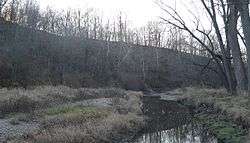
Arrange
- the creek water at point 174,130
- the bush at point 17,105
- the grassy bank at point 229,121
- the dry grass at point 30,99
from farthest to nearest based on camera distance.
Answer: the dry grass at point 30,99
the bush at point 17,105
the creek water at point 174,130
the grassy bank at point 229,121

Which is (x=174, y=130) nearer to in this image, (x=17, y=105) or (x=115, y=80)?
(x=17, y=105)

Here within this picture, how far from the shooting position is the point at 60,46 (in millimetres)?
70062

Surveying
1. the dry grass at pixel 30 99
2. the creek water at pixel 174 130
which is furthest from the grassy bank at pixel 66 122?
the creek water at pixel 174 130

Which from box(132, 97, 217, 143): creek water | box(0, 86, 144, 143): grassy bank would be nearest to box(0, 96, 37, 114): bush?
box(0, 86, 144, 143): grassy bank

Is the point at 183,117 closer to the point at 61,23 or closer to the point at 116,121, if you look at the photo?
the point at 116,121

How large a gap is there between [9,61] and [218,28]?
30.2 metres

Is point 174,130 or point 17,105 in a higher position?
point 17,105

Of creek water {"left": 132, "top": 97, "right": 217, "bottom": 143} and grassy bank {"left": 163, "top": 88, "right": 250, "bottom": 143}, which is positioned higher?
grassy bank {"left": 163, "top": 88, "right": 250, "bottom": 143}

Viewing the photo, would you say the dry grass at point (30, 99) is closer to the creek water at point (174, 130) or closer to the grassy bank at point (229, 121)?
the creek water at point (174, 130)

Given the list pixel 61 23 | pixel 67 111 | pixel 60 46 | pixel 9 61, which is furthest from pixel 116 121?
pixel 61 23

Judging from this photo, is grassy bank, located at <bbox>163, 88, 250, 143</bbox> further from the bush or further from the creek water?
the bush

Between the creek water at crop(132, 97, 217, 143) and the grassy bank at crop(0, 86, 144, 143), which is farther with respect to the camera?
the creek water at crop(132, 97, 217, 143)

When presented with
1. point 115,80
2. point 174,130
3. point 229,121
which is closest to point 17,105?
point 174,130

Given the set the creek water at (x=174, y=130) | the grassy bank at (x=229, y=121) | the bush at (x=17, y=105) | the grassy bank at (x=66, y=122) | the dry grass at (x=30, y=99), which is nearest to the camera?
the grassy bank at (x=66, y=122)
